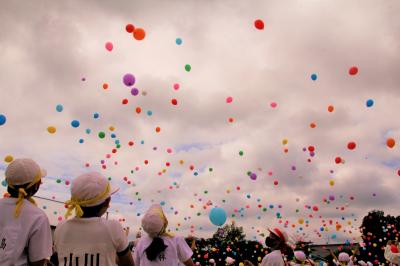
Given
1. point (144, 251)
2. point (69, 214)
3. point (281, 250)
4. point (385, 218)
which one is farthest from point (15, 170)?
point (385, 218)

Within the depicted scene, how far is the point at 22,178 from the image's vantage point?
2.48 m

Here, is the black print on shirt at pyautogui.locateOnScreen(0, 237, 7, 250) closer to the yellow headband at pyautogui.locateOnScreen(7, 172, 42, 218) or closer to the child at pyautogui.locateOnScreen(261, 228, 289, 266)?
the yellow headband at pyautogui.locateOnScreen(7, 172, 42, 218)

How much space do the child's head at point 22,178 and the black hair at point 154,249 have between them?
165cm

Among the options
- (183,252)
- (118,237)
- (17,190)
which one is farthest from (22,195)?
(183,252)

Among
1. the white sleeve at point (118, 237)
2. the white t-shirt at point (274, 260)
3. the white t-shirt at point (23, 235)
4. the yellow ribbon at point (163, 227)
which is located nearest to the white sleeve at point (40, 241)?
the white t-shirt at point (23, 235)

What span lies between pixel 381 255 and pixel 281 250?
89.3ft

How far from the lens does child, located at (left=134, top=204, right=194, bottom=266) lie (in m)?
3.92

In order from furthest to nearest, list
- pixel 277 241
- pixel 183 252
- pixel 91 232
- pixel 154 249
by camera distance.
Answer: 1. pixel 277 241
2. pixel 183 252
3. pixel 154 249
4. pixel 91 232

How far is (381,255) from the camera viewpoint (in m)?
27.7

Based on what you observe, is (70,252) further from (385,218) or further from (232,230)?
(232,230)

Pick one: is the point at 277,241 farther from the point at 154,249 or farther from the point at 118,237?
the point at 118,237

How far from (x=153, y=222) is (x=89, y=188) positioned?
5.41 ft

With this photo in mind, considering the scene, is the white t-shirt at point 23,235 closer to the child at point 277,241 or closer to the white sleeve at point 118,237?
the white sleeve at point 118,237

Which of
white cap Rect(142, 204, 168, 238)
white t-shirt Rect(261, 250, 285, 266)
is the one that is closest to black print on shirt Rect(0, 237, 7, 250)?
white cap Rect(142, 204, 168, 238)
